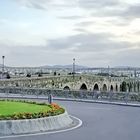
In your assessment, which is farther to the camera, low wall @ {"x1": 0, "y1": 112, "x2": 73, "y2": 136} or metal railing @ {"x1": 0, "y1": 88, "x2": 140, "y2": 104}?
metal railing @ {"x1": 0, "y1": 88, "x2": 140, "y2": 104}

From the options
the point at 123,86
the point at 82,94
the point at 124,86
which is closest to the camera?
the point at 82,94

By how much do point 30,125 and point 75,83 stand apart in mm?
75082

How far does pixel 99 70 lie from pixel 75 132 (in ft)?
508

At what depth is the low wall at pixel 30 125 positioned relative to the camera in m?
18.0

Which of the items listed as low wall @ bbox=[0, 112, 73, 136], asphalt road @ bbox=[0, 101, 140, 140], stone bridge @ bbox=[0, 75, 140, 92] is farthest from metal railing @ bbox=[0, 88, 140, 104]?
low wall @ bbox=[0, 112, 73, 136]

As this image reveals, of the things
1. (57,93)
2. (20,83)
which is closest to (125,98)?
(57,93)

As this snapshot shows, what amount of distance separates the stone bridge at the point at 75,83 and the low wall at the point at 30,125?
131 feet

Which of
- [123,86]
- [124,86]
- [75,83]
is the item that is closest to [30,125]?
[75,83]

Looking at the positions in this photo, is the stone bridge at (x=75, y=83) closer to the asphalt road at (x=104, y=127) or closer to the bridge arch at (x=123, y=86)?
the bridge arch at (x=123, y=86)

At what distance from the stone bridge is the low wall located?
131ft

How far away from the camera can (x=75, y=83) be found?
93.8 metres

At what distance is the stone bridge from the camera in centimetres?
6750

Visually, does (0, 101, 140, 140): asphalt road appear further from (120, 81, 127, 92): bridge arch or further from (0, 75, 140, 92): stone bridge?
(120, 81, 127, 92): bridge arch

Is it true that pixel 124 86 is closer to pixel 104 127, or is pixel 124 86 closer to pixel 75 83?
pixel 75 83
